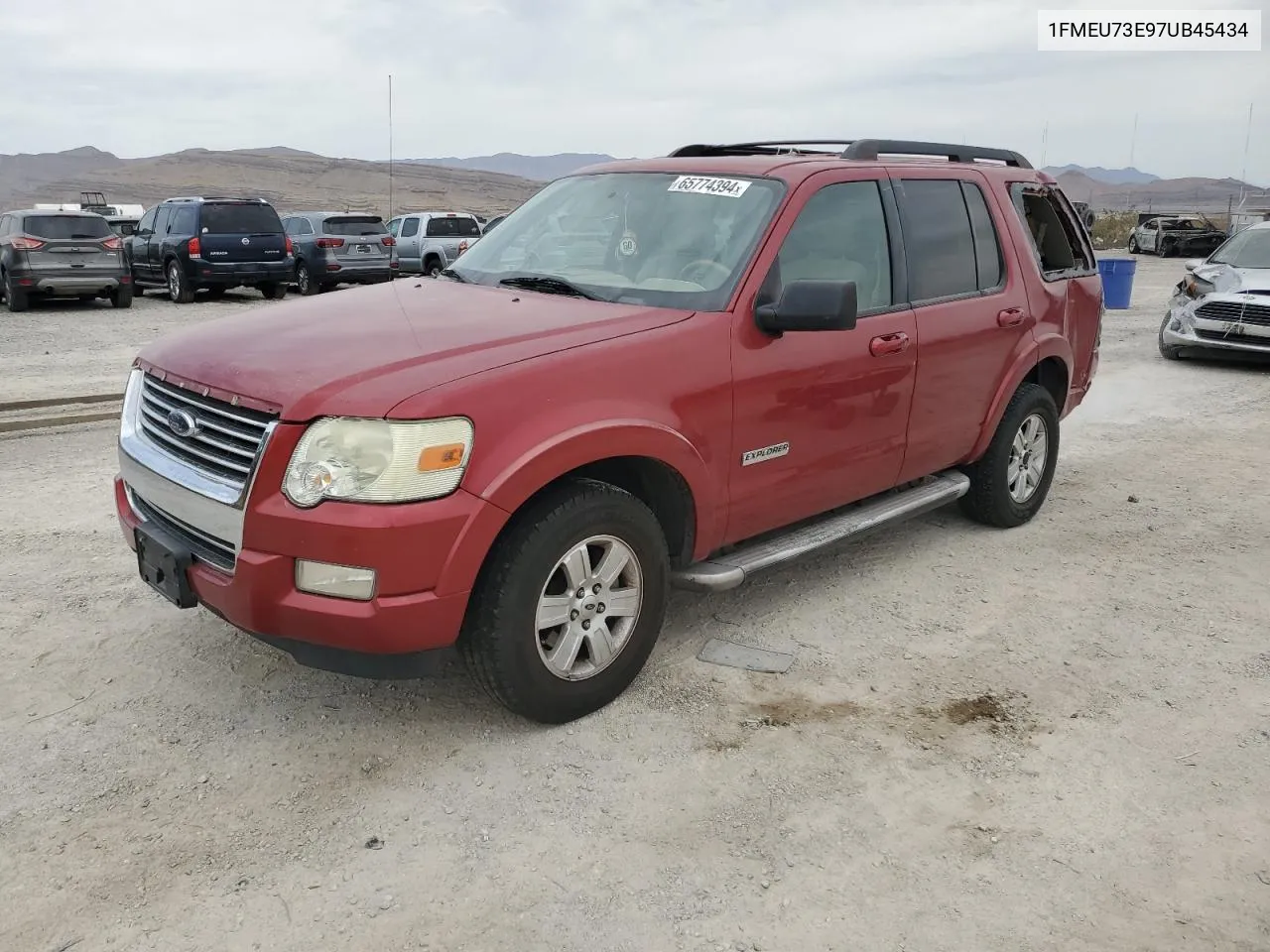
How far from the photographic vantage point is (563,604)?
11.3 ft

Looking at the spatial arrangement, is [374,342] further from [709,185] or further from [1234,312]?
[1234,312]

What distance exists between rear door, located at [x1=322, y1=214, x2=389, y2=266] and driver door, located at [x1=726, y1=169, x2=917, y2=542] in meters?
17.2

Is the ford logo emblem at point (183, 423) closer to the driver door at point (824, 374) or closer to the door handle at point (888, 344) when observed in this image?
the driver door at point (824, 374)

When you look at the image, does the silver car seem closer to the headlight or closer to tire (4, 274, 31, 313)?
tire (4, 274, 31, 313)

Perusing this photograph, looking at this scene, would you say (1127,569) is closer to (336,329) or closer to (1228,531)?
(1228,531)

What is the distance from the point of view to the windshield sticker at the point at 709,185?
4234 mm

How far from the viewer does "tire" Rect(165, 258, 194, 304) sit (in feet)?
59.8

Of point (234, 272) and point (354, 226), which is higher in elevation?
point (354, 226)

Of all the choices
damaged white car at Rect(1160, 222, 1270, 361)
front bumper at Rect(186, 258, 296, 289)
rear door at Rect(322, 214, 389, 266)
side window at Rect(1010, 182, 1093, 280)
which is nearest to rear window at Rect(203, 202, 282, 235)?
front bumper at Rect(186, 258, 296, 289)

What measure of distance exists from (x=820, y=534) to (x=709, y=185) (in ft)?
4.88

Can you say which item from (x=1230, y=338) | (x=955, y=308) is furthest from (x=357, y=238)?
(x=955, y=308)

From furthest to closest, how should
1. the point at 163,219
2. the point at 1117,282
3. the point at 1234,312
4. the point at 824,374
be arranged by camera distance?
1. the point at 163,219
2. the point at 1117,282
3. the point at 1234,312
4. the point at 824,374

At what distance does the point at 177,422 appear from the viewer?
341 cm

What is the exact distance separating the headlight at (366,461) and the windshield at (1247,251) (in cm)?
1148
